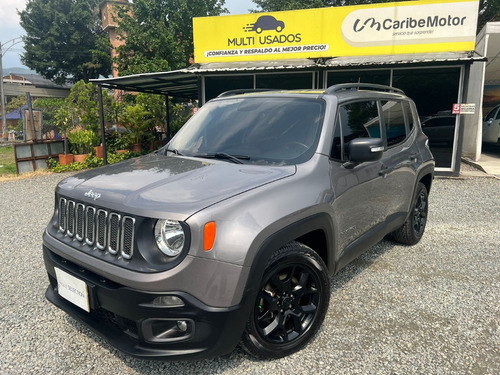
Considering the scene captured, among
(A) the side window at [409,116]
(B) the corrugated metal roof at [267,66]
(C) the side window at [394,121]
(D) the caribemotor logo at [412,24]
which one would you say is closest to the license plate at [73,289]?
(C) the side window at [394,121]

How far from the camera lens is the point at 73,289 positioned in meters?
2.25

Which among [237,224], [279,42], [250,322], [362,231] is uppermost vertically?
[279,42]

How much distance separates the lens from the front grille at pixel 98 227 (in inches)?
80.6

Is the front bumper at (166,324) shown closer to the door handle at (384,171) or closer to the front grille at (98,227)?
the front grille at (98,227)

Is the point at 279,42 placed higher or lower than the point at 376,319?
higher

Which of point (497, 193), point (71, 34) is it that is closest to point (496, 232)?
point (497, 193)

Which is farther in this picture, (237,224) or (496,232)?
(496,232)

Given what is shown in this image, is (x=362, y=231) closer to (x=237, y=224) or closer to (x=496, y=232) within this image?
(x=237, y=224)

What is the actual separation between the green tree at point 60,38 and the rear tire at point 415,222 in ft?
132

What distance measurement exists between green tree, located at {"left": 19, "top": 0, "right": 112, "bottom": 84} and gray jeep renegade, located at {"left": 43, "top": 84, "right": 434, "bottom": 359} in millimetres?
40385

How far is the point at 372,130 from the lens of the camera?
3398mm

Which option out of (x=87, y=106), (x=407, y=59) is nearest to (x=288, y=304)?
(x=407, y=59)

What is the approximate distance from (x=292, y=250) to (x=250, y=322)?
507 millimetres

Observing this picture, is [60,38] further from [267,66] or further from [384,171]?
[384,171]
